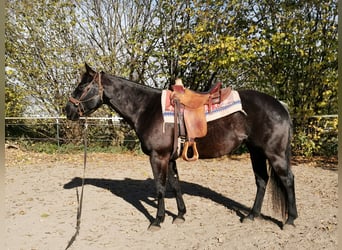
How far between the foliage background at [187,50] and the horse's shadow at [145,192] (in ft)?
12.1

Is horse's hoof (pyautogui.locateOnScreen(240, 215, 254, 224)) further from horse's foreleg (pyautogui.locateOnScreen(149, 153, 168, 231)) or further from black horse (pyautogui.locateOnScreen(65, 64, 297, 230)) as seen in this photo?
horse's foreleg (pyautogui.locateOnScreen(149, 153, 168, 231))

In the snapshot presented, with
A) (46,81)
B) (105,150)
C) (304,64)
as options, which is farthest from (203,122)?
(46,81)

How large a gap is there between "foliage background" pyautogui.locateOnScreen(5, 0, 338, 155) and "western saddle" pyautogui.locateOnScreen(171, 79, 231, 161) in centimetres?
432

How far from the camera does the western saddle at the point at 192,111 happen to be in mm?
3648

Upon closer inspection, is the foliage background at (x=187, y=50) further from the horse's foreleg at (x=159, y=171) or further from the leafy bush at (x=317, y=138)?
the horse's foreleg at (x=159, y=171)

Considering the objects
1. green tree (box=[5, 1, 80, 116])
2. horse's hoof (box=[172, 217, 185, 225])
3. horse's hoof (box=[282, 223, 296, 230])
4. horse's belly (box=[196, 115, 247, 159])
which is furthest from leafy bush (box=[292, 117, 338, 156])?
green tree (box=[5, 1, 80, 116])

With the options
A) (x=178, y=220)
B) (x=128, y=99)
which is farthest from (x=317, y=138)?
(x=128, y=99)

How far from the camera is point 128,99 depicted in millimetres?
3965

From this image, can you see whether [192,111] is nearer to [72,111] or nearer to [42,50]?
[72,111]

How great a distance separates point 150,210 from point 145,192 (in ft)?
3.43

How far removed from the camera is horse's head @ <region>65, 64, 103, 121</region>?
3875 millimetres

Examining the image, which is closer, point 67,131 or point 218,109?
point 218,109

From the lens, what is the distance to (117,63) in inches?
408

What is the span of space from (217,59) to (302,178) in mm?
3667
